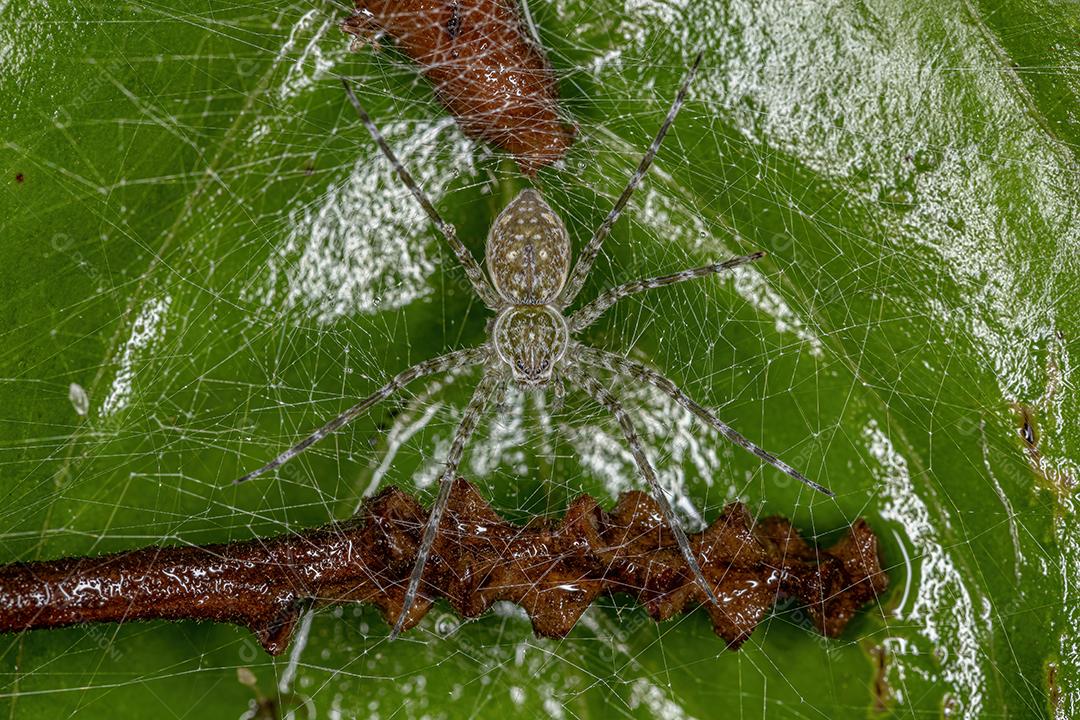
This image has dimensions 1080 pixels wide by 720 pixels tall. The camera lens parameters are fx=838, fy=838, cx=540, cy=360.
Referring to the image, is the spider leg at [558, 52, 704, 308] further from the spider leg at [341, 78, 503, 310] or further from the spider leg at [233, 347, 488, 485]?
the spider leg at [233, 347, 488, 485]

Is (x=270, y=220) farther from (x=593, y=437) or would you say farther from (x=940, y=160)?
(x=940, y=160)

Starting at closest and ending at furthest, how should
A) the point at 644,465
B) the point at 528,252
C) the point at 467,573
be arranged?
the point at 467,573, the point at 644,465, the point at 528,252

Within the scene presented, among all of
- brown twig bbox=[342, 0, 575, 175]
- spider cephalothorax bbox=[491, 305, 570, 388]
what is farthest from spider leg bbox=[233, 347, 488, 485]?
brown twig bbox=[342, 0, 575, 175]

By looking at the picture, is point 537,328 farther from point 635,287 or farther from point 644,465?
point 644,465

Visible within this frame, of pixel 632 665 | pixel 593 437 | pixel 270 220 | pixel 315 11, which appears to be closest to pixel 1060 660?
pixel 632 665

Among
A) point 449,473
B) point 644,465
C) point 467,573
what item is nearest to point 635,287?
point 644,465

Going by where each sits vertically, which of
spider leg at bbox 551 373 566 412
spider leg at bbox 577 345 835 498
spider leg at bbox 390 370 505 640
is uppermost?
spider leg at bbox 577 345 835 498

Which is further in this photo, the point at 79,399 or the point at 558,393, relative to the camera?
the point at 558,393
